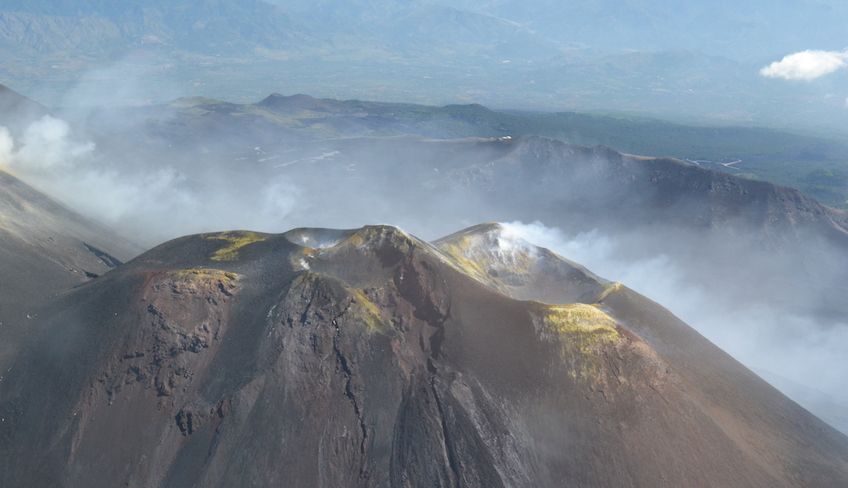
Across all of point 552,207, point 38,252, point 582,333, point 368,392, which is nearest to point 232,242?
point 368,392

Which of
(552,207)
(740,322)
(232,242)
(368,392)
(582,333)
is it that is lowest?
(740,322)

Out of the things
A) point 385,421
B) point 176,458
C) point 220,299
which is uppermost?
point 220,299

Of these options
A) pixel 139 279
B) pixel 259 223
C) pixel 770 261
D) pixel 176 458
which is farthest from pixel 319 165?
pixel 176 458

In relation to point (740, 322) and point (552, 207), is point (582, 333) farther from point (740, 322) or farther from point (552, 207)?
point (552, 207)

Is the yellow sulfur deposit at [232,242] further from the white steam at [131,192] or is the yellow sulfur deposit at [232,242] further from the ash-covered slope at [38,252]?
the white steam at [131,192]

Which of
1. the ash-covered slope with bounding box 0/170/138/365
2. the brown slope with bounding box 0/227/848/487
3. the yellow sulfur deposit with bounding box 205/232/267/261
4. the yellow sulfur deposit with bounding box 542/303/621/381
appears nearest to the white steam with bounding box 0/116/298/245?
the ash-covered slope with bounding box 0/170/138/365

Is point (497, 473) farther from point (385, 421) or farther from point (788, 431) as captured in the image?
point (788, 431)

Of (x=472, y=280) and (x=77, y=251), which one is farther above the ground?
(x=472, y=280)
